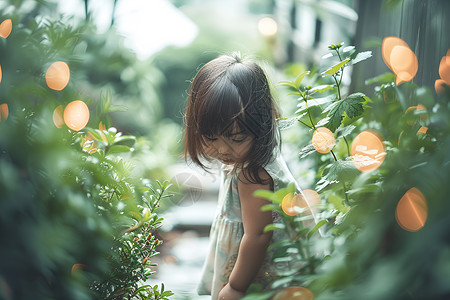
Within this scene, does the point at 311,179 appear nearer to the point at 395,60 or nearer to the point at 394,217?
the point at 395,60

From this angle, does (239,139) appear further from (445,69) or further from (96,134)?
(445,69)

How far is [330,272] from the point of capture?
39 centimetres

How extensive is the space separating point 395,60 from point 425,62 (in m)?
0.07

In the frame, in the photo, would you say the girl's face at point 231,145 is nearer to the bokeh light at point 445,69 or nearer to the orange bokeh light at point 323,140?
the orange bokeh light at point 323,140

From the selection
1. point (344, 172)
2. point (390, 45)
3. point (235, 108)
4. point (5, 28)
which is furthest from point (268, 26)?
point (5, 28)

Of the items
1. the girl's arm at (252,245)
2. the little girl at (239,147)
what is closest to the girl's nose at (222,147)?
the little girl at (239,147)

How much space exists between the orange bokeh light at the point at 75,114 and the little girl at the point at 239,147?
1.07 feet

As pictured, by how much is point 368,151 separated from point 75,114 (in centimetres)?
55

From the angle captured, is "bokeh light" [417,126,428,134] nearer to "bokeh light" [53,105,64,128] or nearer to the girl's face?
the girl's face

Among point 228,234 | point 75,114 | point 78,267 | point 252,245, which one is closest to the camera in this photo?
point 78,267

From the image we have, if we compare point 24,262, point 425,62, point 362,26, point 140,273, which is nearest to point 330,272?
point 24,262

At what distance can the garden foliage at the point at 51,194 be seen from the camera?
0.40 metres

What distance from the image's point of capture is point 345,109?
27.6 inches

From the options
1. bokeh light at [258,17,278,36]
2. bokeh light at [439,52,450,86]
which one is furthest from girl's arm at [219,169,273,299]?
bokeh light at [258,17,278,36]
